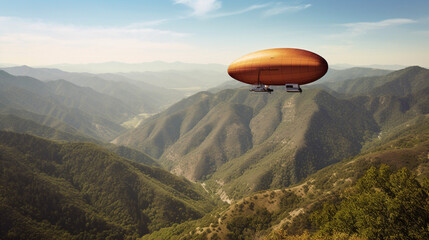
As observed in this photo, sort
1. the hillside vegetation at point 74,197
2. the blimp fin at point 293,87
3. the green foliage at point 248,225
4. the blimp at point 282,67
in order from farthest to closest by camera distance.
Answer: the hillside vegetation at point 74,197 → the green foliage at point 248,225 → the blimp fin at point 293,87 → the blimp at point 282,67

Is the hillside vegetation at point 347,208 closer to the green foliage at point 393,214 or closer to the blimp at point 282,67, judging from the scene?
the green foliage at point 393,214

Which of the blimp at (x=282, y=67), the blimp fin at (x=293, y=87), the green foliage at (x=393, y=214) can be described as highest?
the blimp at (x=282, y=67)

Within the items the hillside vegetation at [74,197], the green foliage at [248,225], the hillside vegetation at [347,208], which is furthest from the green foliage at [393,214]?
the hillside vegetation at [74,197]

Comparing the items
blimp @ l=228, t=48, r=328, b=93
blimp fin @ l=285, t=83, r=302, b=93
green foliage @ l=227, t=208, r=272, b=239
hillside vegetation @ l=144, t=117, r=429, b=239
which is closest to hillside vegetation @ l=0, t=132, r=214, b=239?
hillside vegetation @ l=144, t=117, r=429, b=239

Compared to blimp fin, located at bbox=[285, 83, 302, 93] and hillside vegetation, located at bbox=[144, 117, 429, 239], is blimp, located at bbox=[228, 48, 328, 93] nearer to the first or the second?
blimp fin, located at bbox=[285, 83, 302, 93]

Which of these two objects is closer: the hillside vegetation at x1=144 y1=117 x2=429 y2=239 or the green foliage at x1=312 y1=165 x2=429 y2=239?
the green foliage at x1=312 y1=165 x2=429 y2=239

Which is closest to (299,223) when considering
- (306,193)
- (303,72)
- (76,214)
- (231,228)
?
(231,228)

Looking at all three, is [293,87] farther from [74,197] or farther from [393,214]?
[74,197]

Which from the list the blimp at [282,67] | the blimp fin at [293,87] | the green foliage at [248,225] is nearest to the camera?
the blimp at [282,67]

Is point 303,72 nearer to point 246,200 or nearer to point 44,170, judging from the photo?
point 246,200
